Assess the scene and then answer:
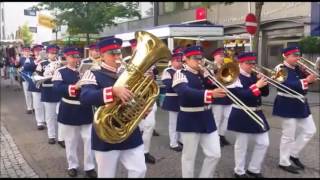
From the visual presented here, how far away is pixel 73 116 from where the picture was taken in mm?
6121

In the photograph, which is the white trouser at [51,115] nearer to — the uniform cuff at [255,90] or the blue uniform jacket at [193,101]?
the blue uniform jacket at [193,101]

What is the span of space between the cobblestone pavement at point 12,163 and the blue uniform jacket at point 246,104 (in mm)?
2753

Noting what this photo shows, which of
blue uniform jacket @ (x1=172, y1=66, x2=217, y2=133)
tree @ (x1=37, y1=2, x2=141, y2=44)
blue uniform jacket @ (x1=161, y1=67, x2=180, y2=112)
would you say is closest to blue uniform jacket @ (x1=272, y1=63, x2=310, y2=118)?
blue uniform jacket @ (x1=172, y1=66, x2=217, y2=133)

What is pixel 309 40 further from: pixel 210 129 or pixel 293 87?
pixel 210 129

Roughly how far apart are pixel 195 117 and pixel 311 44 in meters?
12.2

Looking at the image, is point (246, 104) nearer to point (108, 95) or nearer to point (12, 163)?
point (108, 95)

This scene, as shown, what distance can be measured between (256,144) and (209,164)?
0.94 metres

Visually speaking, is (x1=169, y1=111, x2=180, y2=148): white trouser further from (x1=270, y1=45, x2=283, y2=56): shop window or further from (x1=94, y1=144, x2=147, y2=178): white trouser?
(x1=270, y1=45, x2=283, y2=56): shop window

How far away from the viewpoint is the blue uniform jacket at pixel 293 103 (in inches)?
245

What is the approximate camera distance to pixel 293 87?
→ 6.31m

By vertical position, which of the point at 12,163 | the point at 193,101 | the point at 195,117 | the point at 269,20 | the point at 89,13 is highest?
the point at 89,13

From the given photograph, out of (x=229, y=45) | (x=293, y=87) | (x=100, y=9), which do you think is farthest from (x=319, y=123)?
(x=100, y=9)

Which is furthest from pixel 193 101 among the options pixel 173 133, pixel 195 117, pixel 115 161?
pixel 173 133

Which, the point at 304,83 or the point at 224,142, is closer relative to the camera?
the point at 304,83
